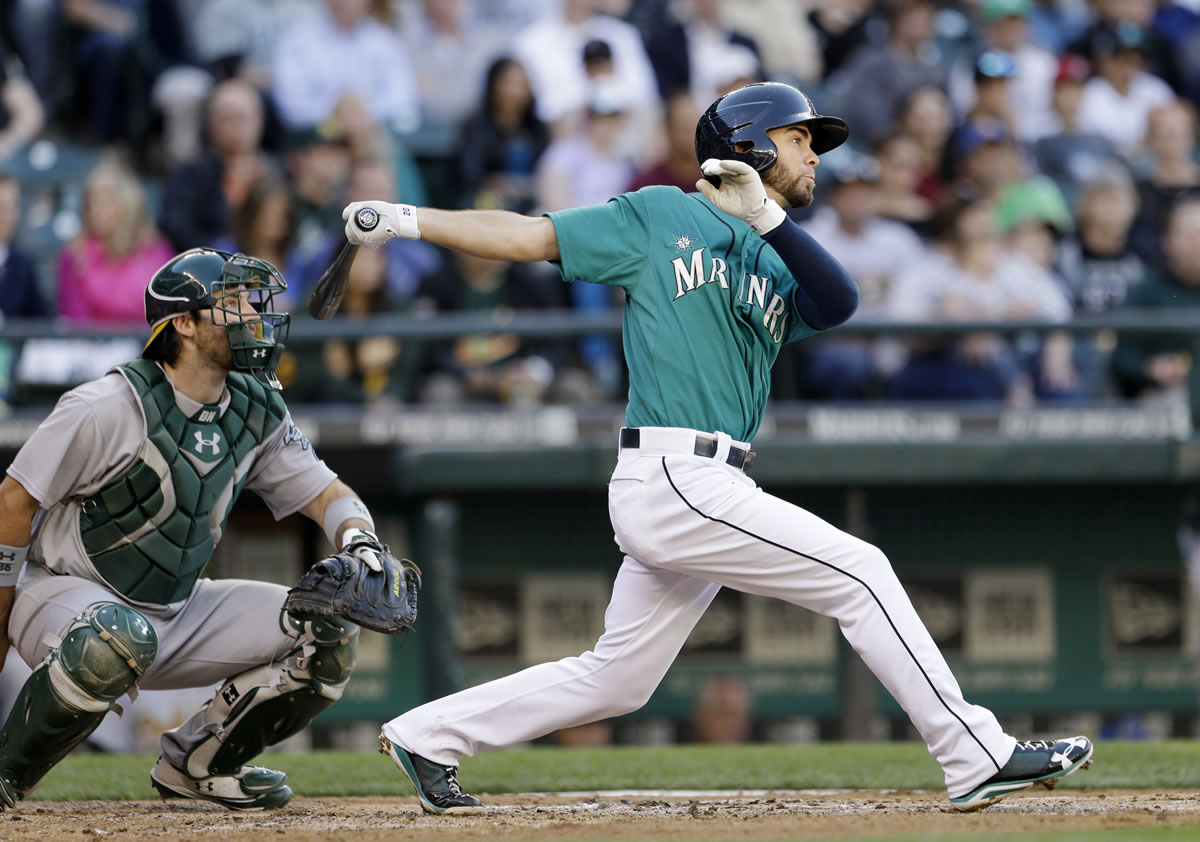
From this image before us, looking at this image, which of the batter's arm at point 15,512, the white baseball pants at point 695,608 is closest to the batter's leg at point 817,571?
the white baseball pants at point 695,608

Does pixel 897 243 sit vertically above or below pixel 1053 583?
above

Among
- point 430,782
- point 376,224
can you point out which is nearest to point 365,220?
point 376,224

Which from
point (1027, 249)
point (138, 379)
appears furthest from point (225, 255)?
point (1027, 249)

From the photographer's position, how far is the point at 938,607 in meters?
7.11

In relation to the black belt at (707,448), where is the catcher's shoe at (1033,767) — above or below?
below

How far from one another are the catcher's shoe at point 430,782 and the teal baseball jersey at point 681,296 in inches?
37.5

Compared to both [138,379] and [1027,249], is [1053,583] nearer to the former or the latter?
[1027,249]

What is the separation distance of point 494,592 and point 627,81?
3330 millimetres

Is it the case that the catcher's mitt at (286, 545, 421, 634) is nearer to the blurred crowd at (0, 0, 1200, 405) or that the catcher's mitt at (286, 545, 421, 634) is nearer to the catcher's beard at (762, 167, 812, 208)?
the catcher's beard at (762, 167, 812, 208)

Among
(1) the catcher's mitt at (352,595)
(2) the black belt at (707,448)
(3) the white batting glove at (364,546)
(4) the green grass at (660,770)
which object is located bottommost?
(4) the green grass at (660,770)

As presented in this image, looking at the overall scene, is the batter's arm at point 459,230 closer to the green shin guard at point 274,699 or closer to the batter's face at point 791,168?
the batter's face at point 791,168

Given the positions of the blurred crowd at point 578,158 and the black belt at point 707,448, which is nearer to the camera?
the black belt at point 707,448

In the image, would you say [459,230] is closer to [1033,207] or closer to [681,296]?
[681,296]

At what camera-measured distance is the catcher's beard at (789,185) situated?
3.99 m
